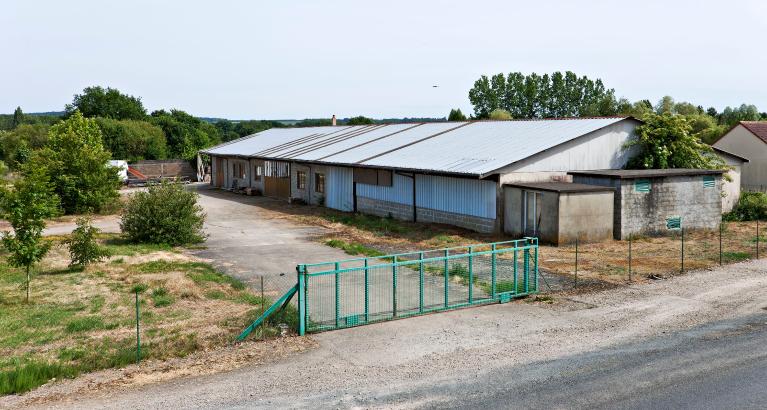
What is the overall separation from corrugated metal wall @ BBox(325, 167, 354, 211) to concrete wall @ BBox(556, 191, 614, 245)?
589 inches

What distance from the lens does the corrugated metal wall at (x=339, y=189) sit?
130 ft

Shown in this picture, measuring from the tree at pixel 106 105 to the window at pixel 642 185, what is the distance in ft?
324

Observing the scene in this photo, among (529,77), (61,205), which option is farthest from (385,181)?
(529,77)

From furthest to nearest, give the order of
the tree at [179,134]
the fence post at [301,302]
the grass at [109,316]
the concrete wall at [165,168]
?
the tree at [179,134] < the concrete wall at [165,168] < the fence post at [301,302] < the grass at [109,316]

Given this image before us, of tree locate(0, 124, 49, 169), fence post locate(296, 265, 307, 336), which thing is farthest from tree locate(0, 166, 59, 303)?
tree locate(0, 124, 49, 169)

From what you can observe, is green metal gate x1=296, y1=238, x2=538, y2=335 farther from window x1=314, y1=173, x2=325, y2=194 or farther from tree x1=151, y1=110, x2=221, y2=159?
tree x1=151, y1=110, x2=221, y2=159

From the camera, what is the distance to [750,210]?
35.6 m

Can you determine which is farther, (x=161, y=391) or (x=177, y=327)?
(x=177, y=327)

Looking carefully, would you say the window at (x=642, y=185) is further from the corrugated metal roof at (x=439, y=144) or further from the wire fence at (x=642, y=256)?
the corrugated metal roof at (x=439, y=144)

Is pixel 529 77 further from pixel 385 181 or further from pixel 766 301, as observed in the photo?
pixel 766 301

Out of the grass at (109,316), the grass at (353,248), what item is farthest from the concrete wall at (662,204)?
the grass at (109,316)

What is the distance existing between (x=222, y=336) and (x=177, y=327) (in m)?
1.49

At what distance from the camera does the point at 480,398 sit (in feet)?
39.8

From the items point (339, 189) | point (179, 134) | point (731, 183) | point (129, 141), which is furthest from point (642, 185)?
point (179, 134)
